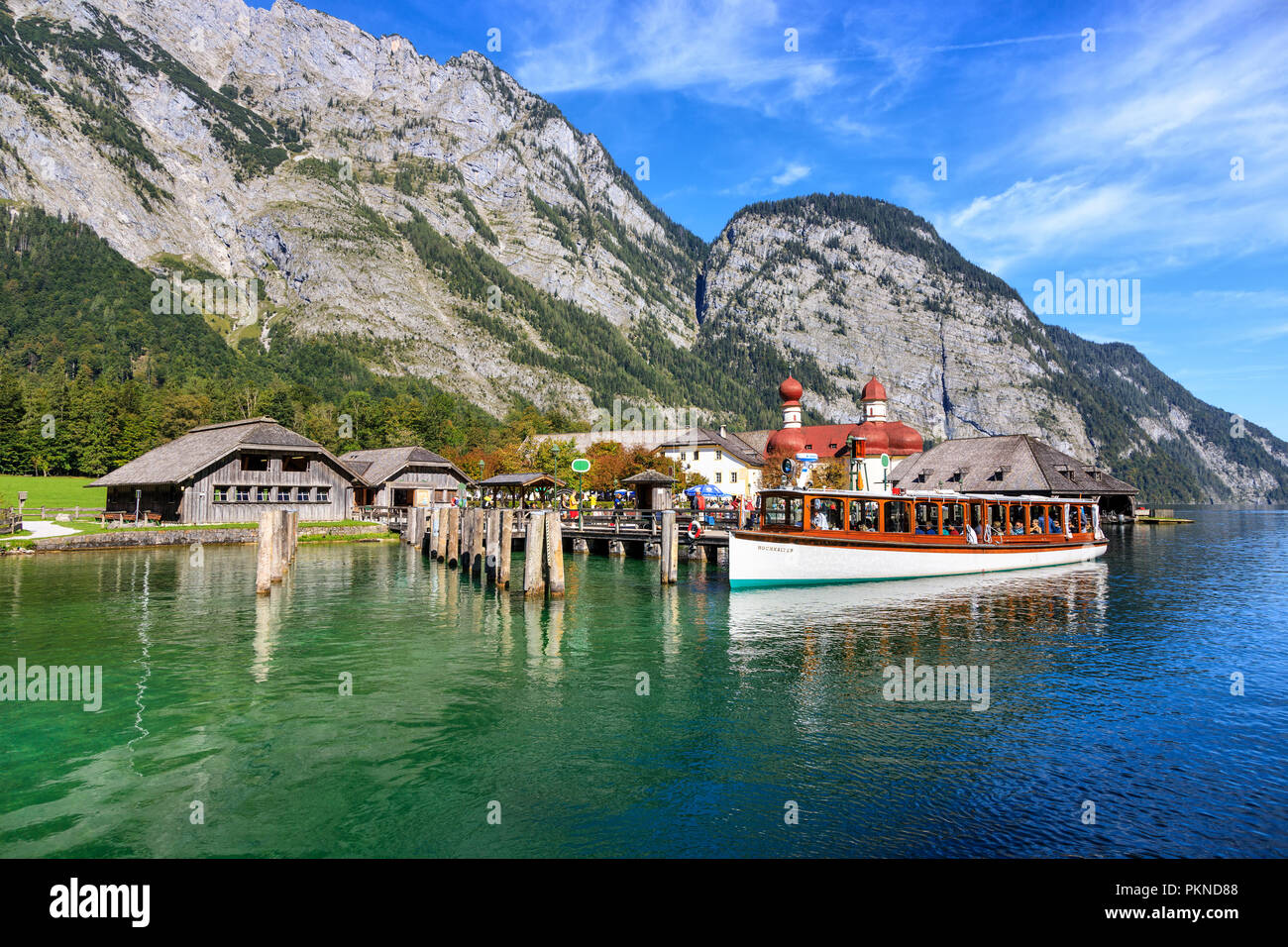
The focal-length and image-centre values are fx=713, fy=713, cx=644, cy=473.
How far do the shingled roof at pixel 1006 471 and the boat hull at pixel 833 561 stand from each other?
137 ft

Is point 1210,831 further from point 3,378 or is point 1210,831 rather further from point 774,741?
point 3,378

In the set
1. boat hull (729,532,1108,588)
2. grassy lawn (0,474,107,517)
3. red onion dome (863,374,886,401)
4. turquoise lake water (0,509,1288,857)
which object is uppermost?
red onion dome (863,374,886,401)

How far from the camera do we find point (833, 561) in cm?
3294

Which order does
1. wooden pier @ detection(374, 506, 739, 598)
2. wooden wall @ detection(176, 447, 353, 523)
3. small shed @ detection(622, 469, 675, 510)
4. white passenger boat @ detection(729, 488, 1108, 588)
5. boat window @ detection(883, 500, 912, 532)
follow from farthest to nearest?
wooden wall @ detection(176, 447, 353, 523) < small shed @ detection(622, 469, 675, 510) < boat window @ detection(883, 500, 912, 532) < white passenger boat @ detection(729, 488, 1108, 588) < wooden pier @ detection(374, 506, 739, 598)

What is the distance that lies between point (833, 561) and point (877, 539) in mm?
2576

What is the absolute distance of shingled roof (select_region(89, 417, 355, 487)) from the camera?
53719 millimetres

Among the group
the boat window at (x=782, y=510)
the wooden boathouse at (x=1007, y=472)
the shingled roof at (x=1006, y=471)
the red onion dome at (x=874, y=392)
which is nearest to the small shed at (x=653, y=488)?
the boat window at (x=782, y=510)

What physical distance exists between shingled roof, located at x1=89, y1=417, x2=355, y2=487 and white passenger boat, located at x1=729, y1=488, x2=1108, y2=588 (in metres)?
40.7

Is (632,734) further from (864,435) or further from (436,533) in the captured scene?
(864,435)

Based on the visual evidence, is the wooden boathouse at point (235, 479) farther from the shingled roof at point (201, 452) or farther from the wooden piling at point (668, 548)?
the wooden piling at point (668, 548)

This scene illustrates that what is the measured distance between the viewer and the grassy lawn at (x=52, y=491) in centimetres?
7352

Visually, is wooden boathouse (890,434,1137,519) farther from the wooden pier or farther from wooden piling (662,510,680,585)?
wooden piling (662,510,680,585)

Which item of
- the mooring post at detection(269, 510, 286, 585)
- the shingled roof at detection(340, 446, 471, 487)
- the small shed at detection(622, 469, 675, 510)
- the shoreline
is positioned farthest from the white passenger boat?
the shingled roof at detection(340, 446, 471, 487)
